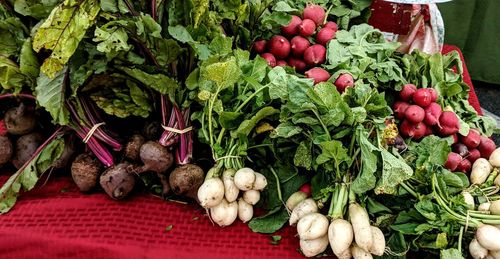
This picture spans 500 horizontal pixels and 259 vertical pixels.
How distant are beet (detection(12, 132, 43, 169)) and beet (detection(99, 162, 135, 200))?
0.27 m

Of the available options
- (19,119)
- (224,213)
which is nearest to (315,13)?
(224,213)

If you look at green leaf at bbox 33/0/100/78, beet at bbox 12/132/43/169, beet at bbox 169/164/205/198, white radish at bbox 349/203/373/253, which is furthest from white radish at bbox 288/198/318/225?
beet at bbox 12/132/43/169

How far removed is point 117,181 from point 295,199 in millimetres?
510

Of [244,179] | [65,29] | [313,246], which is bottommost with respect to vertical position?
[313,246]

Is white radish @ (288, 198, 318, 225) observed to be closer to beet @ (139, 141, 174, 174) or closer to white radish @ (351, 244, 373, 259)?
white radish @ (351, 244, 373, 259)

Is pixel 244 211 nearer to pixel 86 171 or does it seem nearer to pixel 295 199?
pixel 295 199

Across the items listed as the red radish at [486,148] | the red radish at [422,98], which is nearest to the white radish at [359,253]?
the red radish at [422,98]

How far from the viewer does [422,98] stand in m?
1.35

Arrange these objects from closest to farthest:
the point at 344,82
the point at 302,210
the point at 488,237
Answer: the point at 488,237 < the point at 302,210 < the point at 344,82

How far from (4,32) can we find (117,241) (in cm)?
67

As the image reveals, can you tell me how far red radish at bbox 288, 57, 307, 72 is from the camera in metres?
1.61

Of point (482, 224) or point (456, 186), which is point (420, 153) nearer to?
point (456, 186)

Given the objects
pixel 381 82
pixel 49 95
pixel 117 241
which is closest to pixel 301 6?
pixel 381 82

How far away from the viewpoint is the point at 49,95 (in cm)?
127
